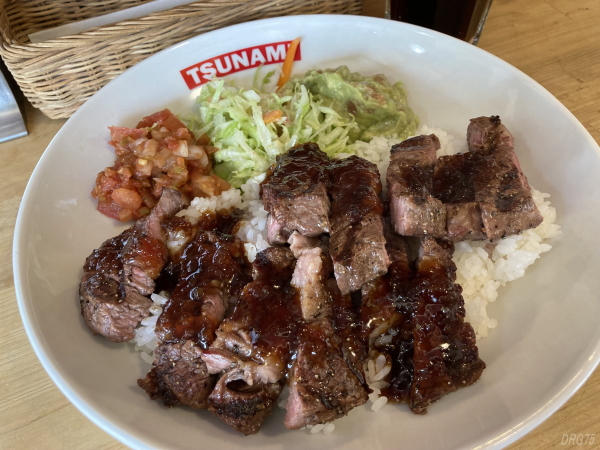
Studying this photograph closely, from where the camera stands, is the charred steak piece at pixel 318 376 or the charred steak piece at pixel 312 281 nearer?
the charred steak piece at pixel 318 376

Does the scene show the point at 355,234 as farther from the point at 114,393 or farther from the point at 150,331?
the point at 114,393

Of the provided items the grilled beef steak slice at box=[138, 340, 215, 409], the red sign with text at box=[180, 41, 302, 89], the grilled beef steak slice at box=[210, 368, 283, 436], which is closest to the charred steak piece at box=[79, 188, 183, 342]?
the grilled beef steak slice at box=[138, 340, 215, 409]

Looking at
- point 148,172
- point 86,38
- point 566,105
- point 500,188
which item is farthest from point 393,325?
point 86,38

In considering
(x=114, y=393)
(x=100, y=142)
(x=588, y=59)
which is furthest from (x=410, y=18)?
(x=114, y=393)

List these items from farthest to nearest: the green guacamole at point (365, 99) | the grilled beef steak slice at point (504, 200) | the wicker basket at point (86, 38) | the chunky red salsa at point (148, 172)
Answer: the green guacamole at point (365, 99)
the wicker basket at point (86, 38)
the chunky red salsa at point (148, 172)
the grilled beef steak slice at point (504, 200)

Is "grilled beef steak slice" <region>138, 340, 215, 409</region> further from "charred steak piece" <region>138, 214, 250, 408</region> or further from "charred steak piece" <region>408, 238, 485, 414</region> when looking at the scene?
"charred steak piece" <region>408, 238, 485, 414</region>

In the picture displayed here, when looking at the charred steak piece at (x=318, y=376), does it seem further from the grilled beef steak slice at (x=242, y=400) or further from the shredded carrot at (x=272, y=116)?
the shredded carrot at (x=272, y=116)

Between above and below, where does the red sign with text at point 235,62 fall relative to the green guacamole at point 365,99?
above

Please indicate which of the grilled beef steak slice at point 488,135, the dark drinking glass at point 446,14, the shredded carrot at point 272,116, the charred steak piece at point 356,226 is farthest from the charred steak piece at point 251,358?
the dark drinking glass at point 446,14
